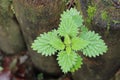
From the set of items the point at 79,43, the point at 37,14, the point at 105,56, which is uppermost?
the point at 37,14

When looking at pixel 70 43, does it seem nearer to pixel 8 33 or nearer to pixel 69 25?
pixel 69 25

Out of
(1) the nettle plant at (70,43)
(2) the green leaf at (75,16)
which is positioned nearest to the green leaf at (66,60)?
(1) the nettle plant at (70,43)

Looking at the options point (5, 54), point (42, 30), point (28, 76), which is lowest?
point (28, 76)

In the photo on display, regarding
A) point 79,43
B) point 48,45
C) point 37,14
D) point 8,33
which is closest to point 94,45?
point 79,43

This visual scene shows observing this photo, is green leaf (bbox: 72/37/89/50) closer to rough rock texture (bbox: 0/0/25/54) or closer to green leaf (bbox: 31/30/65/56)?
green leaf (bbox: 31/30/65/56)

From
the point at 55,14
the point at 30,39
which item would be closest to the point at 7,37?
the point at 30,39

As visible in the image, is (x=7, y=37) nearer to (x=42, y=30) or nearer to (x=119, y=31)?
(x=42, y=30)
